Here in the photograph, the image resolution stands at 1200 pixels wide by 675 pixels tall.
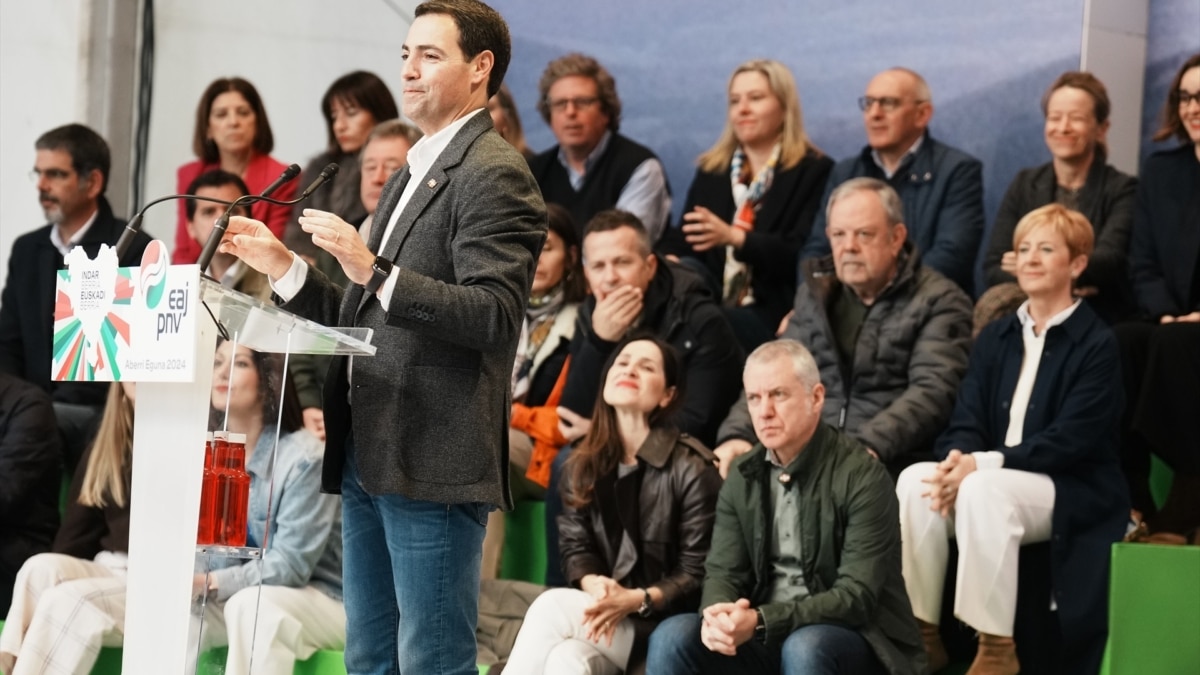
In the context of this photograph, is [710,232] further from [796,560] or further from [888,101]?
→ [796,560]

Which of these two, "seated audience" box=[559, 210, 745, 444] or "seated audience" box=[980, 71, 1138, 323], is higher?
"seated audience" box=[980, 71, 1138, 323]

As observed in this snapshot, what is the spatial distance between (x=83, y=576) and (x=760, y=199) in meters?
2.46

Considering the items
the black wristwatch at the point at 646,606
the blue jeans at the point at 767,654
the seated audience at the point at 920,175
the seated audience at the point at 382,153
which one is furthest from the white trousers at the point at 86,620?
the seated audience at the point at 920,175

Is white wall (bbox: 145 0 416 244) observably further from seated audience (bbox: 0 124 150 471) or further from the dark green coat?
the dark green coat

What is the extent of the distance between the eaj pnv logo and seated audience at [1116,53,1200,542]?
121 inches

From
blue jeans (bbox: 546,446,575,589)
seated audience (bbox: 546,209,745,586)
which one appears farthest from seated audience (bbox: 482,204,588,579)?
blue jeans (bbox: 546,446,575,589)

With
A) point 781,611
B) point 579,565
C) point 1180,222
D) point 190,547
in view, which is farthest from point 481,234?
point 1180,222

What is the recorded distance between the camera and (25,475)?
15.6 ft

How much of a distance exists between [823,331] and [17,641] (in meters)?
2.38

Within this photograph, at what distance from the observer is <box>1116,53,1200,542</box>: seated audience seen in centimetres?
439

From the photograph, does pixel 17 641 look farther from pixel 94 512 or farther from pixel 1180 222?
pixel 1180 222

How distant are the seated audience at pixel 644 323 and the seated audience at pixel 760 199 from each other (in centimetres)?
40

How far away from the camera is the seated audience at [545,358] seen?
468cm

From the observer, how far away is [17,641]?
14.0ft
